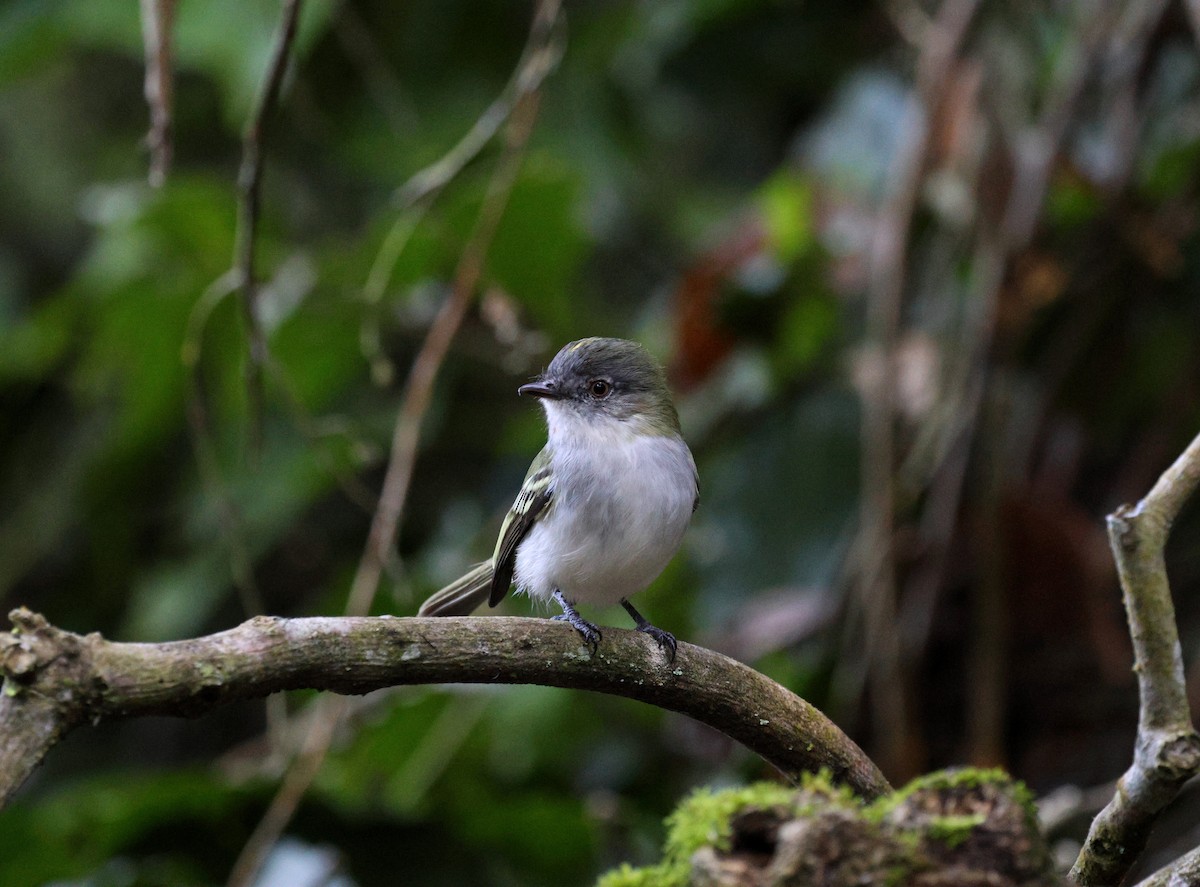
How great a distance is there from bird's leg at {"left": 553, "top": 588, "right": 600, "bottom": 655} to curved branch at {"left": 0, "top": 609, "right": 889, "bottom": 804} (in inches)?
1.0

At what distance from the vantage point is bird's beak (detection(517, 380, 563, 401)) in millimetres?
3209

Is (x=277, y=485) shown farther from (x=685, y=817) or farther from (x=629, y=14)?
(x=685, y=817)

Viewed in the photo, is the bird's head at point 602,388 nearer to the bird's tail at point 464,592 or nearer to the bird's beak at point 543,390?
the bird's beak at point 543,390

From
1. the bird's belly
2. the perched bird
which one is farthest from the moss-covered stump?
the bird's belly

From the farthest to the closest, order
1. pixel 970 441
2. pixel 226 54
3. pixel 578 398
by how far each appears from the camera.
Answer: pixel 226 54, pixel 970 441, pixel 578 398

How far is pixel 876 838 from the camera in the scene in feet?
4.66

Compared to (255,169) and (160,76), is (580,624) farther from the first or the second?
(160,76)

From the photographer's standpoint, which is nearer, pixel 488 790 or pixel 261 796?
pixel 261 796

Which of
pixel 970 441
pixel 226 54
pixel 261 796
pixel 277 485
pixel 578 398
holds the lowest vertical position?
pixel 261 796

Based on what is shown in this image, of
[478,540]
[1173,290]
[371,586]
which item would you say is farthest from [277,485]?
[1173,290]

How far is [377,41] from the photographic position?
19.9ft

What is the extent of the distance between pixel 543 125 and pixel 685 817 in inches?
198

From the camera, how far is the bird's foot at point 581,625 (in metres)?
1.98

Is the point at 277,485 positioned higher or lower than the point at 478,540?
higher
